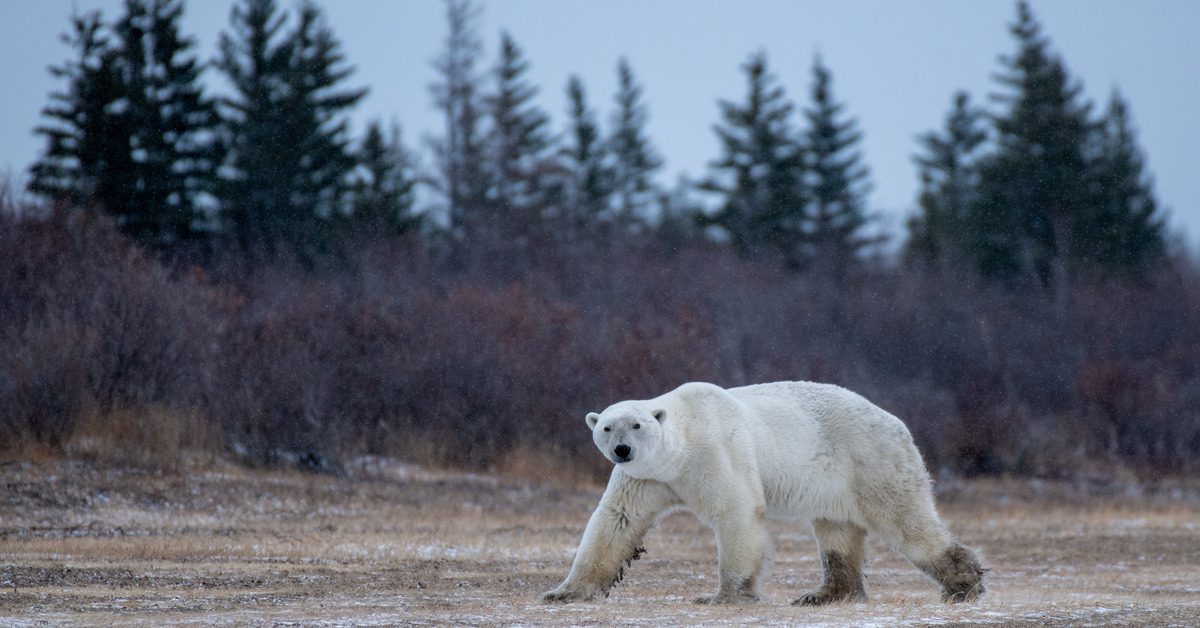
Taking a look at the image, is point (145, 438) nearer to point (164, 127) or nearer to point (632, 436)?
point (632, 436)

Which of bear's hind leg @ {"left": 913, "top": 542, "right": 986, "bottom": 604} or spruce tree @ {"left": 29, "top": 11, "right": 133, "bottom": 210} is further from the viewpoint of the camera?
spruce tree @ {"left": 29, "top": 11, "right": 133, "bottom": 210}

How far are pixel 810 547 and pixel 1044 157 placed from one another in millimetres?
32145

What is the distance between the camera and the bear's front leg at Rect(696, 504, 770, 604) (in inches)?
370

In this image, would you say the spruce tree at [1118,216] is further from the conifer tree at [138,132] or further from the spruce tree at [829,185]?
the conifer tree at [138,132]

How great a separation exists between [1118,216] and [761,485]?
3901 centimetres

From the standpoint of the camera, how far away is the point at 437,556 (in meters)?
13.6

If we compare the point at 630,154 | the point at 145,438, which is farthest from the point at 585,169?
the point at 145,438

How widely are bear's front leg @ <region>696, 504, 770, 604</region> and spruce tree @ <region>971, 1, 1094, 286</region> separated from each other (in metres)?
36.8

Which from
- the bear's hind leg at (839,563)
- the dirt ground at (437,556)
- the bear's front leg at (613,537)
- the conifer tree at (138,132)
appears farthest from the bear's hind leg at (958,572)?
the conifer tree at (138,132)

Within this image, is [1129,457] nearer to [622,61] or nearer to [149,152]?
[149,152]

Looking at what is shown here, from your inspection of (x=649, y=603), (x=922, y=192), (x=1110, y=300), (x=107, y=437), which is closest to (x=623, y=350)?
(x=107, y=437)

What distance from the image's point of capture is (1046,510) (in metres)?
21.3

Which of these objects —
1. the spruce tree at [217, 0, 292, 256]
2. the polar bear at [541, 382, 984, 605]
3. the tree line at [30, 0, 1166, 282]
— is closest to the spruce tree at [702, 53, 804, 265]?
the tree line at [30, 0, 1166, 282]

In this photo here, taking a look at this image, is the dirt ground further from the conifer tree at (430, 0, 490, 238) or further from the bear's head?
the conifer tree at (430, 0, 490, 238)
